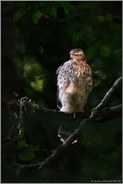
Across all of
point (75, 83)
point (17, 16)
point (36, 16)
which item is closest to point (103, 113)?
point (75, 83)

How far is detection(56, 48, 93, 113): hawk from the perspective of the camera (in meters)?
7.07

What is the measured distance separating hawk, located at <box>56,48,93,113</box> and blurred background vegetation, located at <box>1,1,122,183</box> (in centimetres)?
78

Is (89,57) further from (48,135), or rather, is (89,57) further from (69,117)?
(69,117)

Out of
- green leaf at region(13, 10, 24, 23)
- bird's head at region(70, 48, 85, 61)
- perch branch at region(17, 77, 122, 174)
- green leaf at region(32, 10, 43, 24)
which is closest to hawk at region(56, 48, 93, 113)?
bird's head at region(70, 48, 85, 61)

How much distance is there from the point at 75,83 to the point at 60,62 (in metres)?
2.25

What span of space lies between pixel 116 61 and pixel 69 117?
260 cm


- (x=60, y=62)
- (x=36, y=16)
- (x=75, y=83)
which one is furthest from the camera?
(x=60, y=62)

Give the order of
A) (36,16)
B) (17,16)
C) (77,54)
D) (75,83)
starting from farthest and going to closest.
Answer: (17,16) → (36,16) → (77,54) → (75,83)

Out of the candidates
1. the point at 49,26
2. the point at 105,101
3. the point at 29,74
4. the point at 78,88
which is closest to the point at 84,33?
the point at 49,26

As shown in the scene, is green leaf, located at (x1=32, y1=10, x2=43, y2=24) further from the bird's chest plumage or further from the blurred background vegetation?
the bird's chest plumage

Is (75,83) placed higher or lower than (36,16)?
lower

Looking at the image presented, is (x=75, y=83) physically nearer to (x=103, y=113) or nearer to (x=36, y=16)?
(x=103, y=113)

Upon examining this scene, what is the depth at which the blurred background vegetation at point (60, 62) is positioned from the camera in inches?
341

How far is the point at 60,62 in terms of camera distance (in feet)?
30.5
